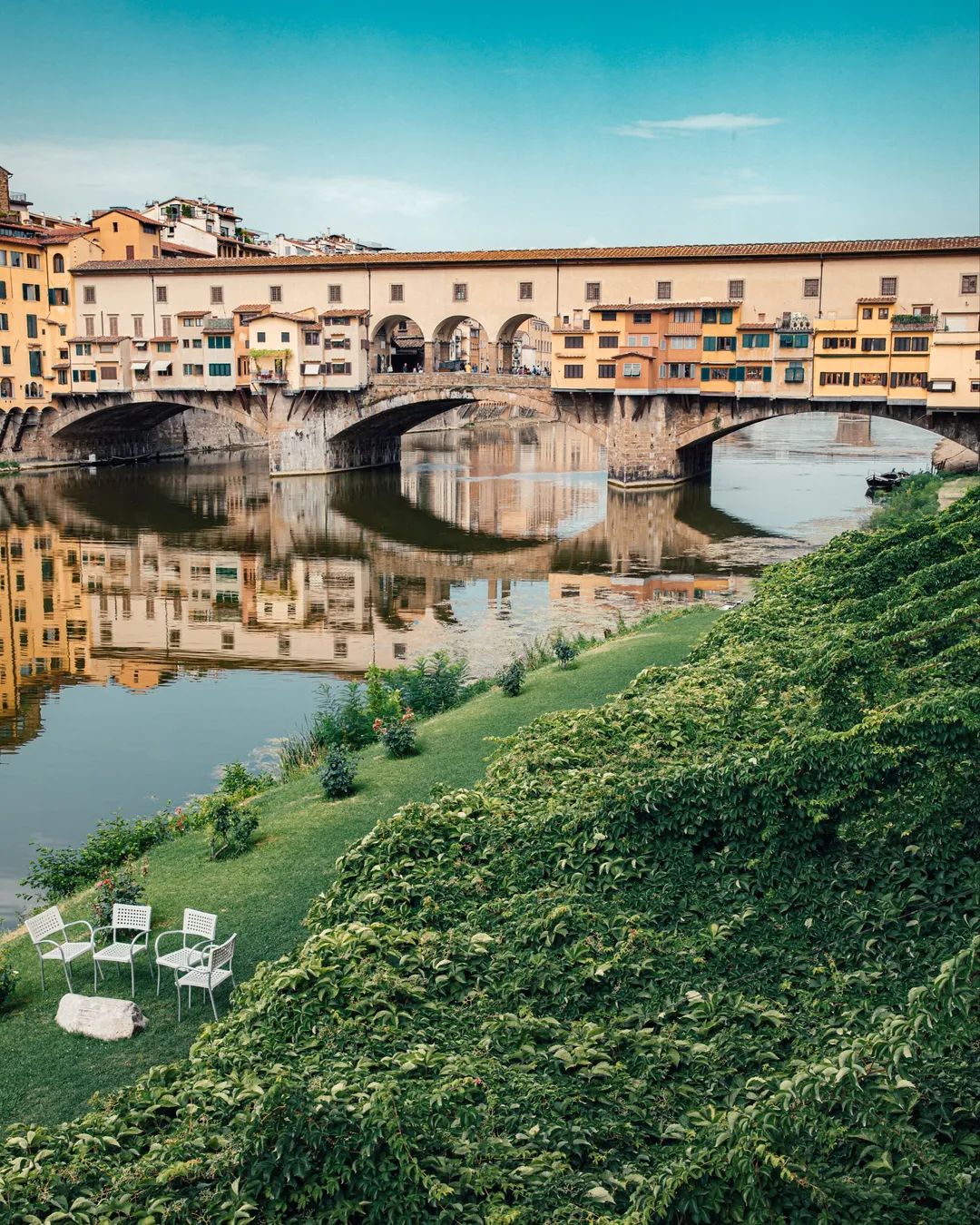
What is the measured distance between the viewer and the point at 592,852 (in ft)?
31.6

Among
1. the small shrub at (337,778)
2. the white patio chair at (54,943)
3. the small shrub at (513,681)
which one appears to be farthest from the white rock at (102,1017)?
the small shrub at (513,681)

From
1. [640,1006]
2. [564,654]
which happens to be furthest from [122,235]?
[640,1006]

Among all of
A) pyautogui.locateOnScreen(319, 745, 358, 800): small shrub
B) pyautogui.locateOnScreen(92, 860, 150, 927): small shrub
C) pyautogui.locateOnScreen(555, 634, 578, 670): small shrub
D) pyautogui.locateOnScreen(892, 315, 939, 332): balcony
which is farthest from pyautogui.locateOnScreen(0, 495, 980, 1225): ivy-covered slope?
pyautogui.locateOnScreen(892, 315, 939, 332): balcony

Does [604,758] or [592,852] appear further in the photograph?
[604,758]

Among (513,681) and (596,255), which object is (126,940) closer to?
(513,681)

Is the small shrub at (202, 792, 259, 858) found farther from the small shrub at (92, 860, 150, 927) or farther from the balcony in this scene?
the balcony

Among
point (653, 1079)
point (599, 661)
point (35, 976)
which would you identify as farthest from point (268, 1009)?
point (599, 661)

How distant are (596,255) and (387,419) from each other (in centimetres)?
1374

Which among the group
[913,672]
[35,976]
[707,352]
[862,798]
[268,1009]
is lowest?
[35,976]

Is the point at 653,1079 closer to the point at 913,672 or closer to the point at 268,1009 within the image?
the point at 268,1009

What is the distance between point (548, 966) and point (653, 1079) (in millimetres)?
1245

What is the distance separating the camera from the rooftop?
50.7 meters

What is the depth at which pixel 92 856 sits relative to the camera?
47.3 feet

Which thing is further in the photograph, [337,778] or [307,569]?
[307,569]
